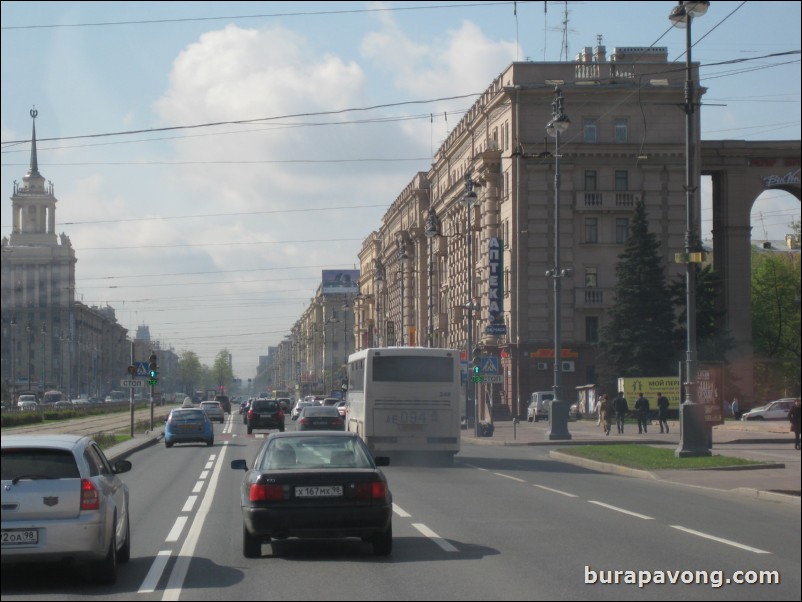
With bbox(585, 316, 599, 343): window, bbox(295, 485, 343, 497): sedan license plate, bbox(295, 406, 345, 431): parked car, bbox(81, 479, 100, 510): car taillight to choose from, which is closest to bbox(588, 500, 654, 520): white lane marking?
bbox(295, 485, 343, 497): sedan license plate

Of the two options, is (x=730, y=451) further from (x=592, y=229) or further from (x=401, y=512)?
(x=592, y=229)

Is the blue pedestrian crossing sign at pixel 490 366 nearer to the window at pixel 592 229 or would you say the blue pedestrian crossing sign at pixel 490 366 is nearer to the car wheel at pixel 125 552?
the window at pixel 592 229

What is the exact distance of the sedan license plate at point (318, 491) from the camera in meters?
12.4

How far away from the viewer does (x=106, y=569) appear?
1064 centimetres

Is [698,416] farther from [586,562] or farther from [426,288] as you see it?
[426,288]

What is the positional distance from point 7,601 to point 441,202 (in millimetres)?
80027

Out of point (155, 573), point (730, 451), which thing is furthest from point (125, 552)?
point (730, 451)

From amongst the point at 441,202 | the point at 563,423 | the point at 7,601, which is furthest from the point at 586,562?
the point at 441,202

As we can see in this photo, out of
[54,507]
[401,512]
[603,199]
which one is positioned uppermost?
[603,199]

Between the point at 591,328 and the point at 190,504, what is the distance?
5192cm

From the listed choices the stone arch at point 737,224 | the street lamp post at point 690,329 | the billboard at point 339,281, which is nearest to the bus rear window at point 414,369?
the street lamp post at point 690,329

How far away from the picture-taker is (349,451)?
13.3 m

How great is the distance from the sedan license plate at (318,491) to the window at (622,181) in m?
58.3

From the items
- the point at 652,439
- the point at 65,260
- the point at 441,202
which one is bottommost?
the point at 652,439
